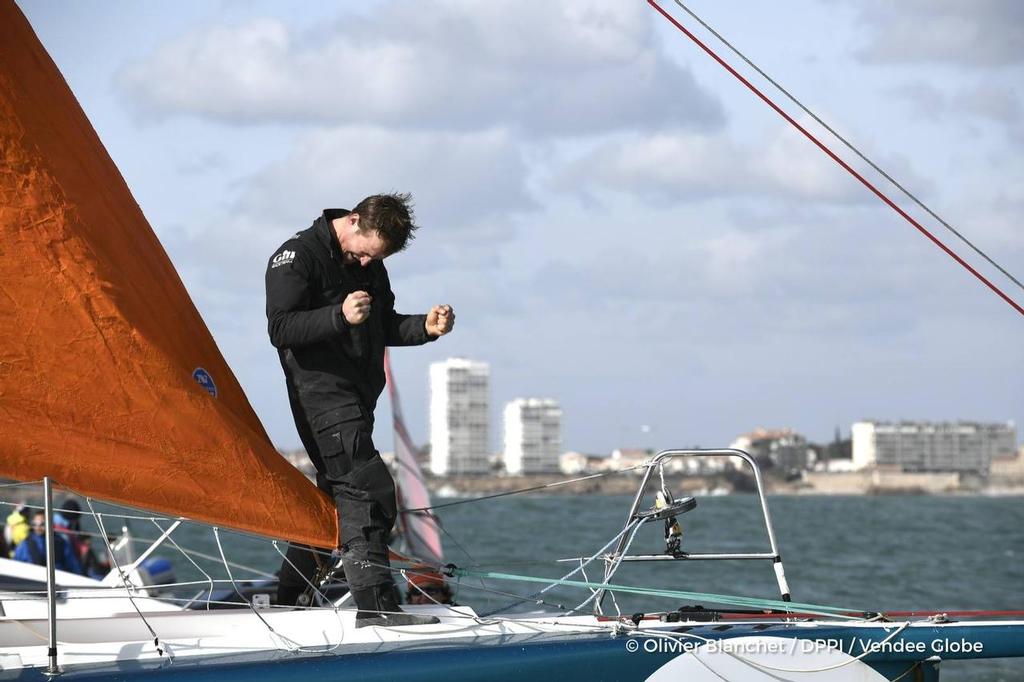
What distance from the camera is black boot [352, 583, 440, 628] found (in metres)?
4.43

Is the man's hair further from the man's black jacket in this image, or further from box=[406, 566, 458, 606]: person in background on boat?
box=[406, 566, 458, 606]: person in background on boat

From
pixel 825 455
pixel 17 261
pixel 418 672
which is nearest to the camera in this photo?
pixel 418 672

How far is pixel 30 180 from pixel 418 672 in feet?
6.54

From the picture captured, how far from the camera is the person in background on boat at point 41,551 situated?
11.6 metres

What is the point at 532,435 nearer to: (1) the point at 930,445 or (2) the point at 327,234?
(1) the point at 930,445

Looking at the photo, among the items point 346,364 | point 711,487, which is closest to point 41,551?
point 346,364

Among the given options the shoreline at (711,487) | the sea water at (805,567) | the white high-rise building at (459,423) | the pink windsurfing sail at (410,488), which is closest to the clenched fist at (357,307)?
the sea water at (805,567)

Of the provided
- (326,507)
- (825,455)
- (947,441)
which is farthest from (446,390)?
(326,507)

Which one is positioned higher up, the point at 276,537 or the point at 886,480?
the point at 276,537

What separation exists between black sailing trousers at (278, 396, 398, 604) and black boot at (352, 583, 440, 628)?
0.02m

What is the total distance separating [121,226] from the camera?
4566mm

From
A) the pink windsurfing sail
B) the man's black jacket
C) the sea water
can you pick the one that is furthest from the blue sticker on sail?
the pink windsurfing sail

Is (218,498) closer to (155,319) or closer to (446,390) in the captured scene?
(155,319)

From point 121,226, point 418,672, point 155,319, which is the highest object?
point 121,226
